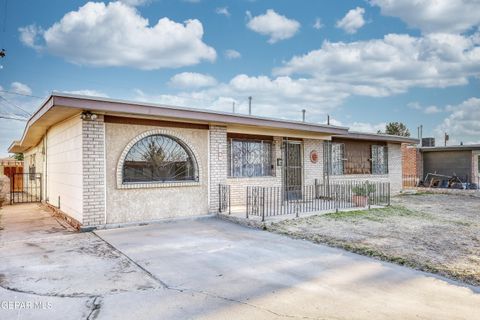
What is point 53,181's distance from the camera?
11.4m

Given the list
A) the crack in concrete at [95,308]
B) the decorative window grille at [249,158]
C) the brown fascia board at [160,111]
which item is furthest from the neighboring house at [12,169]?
the crack in concrete at [95,308]

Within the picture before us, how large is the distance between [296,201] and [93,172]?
6.17 metres

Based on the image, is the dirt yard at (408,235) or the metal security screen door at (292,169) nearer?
the dirt yard at (408,235)

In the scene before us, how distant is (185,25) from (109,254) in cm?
1271

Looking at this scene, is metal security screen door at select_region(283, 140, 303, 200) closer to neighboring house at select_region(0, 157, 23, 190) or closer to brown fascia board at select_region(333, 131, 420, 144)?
brown fascia board at select_region(333, 131, 420, 144)

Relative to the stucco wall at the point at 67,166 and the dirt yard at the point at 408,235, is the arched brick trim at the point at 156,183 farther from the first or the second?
the dirt yard at the point at 408,235

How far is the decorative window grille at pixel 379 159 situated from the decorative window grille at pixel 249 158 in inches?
257

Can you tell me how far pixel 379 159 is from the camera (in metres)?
16.0

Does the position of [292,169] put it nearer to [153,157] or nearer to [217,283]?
[153,157]

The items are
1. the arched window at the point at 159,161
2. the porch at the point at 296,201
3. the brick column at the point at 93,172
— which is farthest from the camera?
the porch at the point at 296,201

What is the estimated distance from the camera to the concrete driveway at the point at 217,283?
3422 mm

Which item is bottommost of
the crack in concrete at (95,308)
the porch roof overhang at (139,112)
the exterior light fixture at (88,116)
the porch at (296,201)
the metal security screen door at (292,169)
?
the crack in concrete at (95,308)

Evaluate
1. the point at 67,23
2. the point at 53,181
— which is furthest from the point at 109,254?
the point at 67,23

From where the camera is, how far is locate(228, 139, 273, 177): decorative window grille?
10938 millimetres
